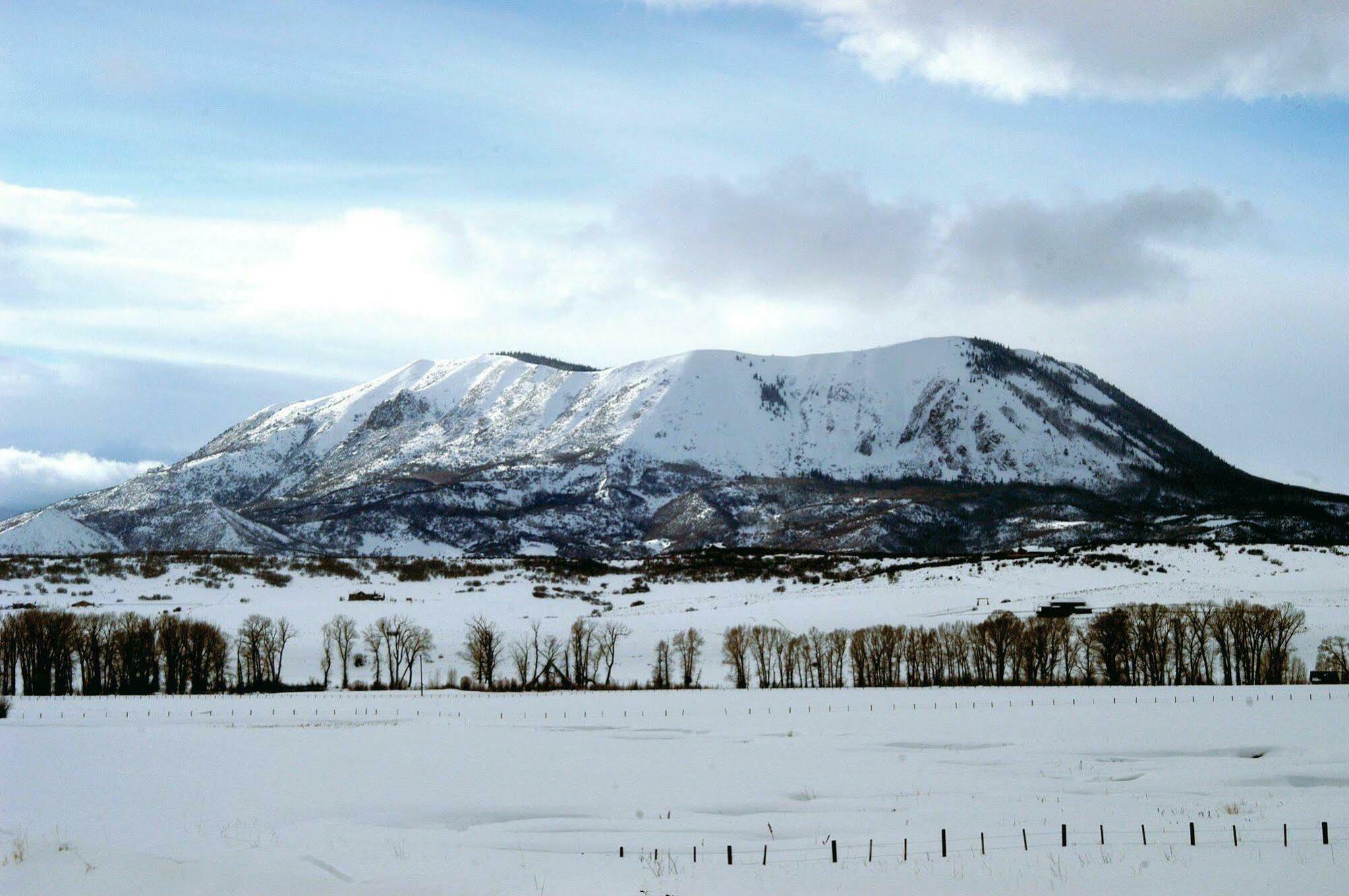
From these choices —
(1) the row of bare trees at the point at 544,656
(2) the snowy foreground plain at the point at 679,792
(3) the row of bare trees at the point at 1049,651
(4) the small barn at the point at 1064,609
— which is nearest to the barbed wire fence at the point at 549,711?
(2) the snowy foreground plain at the point at 679,792

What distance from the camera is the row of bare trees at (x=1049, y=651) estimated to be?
3607 inches

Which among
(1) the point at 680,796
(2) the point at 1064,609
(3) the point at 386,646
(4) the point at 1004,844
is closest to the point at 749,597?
(2) the point at 1064,609

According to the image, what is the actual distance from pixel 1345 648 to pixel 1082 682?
2416 centimetres

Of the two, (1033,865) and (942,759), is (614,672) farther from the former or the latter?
(1033,865)

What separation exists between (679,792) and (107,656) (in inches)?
2684

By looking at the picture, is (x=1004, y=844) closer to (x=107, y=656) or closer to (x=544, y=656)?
(x=544, y=656)

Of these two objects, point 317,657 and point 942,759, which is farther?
point 317,657

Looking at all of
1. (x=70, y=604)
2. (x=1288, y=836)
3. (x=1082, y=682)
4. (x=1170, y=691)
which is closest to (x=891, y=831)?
(x=1288, y=836)

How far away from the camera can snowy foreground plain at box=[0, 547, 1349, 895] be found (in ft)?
93.0

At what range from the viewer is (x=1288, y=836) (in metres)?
31.7

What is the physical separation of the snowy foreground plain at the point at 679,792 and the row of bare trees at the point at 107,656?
14.9 meters

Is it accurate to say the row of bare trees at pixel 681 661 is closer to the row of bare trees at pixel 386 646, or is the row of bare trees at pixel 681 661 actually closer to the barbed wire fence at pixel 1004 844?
the row of bare trees at pixel 386 646

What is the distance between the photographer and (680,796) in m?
42.8

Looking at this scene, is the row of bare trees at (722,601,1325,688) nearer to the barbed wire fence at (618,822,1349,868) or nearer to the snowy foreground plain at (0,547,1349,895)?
the snowy foreground plain at (0,547,1349,895)
